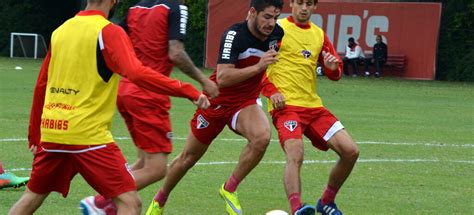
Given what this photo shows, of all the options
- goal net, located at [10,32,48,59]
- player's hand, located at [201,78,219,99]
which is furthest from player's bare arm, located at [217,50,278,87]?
goal net, located at [10,32,48,59]

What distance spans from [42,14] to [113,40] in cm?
5067

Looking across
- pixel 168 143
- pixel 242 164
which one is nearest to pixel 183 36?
pixel 168 143

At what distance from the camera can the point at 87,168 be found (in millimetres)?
7328

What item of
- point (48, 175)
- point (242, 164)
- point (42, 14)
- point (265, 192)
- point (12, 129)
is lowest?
point (42, 14)

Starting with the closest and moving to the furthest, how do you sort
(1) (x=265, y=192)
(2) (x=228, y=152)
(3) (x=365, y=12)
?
(1) (x=265, y=192) → (2) (x=228, y=152) → (3) (x=365, y=12)

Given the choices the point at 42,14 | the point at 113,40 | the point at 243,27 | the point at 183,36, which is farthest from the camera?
the point at 42,14

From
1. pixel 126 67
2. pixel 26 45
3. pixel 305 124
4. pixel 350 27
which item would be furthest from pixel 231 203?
pixel 26 45

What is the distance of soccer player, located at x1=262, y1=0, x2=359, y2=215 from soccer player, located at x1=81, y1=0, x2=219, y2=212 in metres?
1.41

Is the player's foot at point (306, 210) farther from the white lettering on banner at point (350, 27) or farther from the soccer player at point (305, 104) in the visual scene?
the white lettering on banner at point (350, 27)

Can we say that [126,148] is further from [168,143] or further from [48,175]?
[48,175]

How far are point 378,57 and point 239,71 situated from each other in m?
32.5

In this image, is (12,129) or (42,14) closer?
(12,129)

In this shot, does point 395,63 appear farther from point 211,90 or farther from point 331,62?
point 211,90

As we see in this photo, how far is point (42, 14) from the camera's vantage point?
187ft
